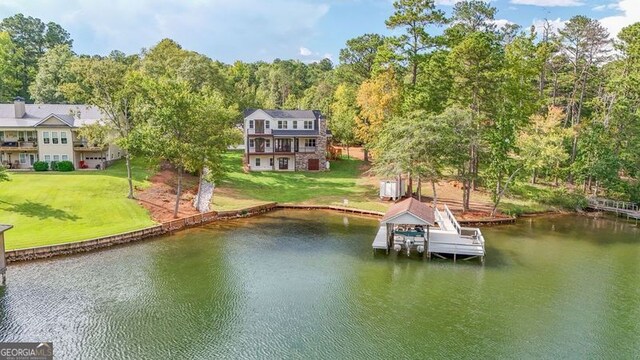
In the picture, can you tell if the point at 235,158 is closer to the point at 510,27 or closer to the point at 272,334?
the point at 510,27

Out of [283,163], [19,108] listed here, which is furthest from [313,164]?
[19,108]

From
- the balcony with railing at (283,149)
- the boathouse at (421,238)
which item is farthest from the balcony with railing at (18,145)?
the boathouse at (421,238)

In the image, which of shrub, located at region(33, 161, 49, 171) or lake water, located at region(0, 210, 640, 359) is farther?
shrub, located at region(33, 161, 49, 171)

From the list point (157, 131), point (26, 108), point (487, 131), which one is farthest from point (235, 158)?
point (487, 131)

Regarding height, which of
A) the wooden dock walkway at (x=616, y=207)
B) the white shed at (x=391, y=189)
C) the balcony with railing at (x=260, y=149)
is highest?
the balcony with railing at (x=260, y=149)

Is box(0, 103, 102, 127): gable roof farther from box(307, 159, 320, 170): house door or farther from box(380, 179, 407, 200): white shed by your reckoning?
box(380, 179, 407, 200): white shed

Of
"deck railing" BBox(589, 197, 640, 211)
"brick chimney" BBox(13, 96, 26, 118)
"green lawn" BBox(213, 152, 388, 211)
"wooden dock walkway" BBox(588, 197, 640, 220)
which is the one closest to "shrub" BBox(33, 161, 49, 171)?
"brick chimney" BBox(13, 96, 26, 118)

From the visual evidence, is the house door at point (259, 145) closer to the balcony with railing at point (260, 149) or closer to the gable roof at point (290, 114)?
the balcony with railing at point (260, 149)
